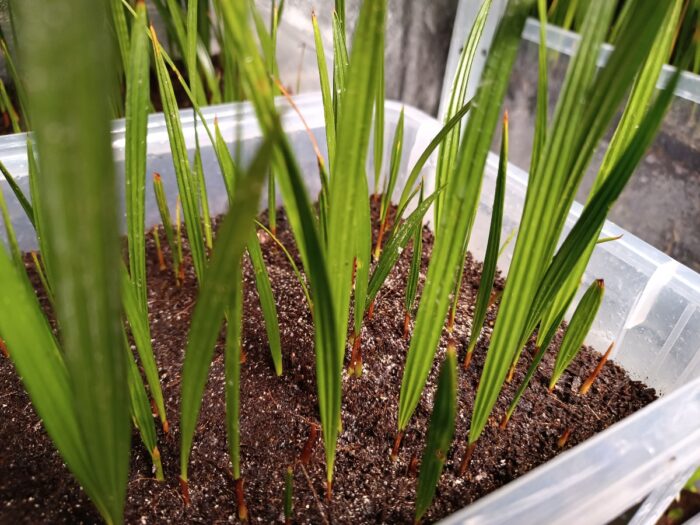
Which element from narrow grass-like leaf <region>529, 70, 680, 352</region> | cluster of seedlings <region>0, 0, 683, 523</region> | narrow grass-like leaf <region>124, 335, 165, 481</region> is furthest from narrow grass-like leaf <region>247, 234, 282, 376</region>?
narrow grass-like leaf <region>529, 70, 680, 352</region>

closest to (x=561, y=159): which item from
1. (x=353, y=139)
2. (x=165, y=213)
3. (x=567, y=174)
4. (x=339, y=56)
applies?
(x=567, y=174)

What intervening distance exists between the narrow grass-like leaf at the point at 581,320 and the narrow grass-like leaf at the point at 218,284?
1.07 feet

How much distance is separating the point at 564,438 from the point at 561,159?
300mm

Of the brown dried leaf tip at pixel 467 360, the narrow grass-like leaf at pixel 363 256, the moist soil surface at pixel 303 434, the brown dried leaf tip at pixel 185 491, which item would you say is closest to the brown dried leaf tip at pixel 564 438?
the moist soil surface at pixel 303 434

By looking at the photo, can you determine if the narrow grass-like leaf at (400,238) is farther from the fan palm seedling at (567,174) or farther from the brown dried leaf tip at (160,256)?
the brown dried leaf tip at (160,256)

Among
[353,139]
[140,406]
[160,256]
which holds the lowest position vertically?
[160,256]

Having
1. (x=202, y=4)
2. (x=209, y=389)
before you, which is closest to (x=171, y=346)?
(x=209, y=389)

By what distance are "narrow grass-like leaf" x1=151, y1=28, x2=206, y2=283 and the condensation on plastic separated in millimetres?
50

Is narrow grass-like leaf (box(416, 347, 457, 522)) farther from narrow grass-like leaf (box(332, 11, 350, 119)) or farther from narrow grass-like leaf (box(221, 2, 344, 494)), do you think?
narrow grass-like leaf (box(332, 11, 350, 119))

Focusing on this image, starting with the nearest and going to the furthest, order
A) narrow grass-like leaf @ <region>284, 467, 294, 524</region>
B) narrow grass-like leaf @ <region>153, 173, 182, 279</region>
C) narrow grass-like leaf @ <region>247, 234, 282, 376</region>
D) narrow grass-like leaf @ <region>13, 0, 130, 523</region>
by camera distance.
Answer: narrow grass-like leaf @ <region>13, 0, 130, 523</region> → narrow grass-like leaf @ <region>284, 467, 294, 524</region> → narrow grass-like leaf @ <region>247, 234, 282, 376</region> → narrow grass-like leaf @ <region>153, 173, 182, 279</region>

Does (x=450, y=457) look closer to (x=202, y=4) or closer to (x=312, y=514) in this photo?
(x=312, y=514)

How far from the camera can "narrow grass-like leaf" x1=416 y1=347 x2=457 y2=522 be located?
0.28 meters

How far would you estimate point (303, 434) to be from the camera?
1.62 ft

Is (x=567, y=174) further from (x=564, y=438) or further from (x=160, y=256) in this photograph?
(x=160, y=256)
